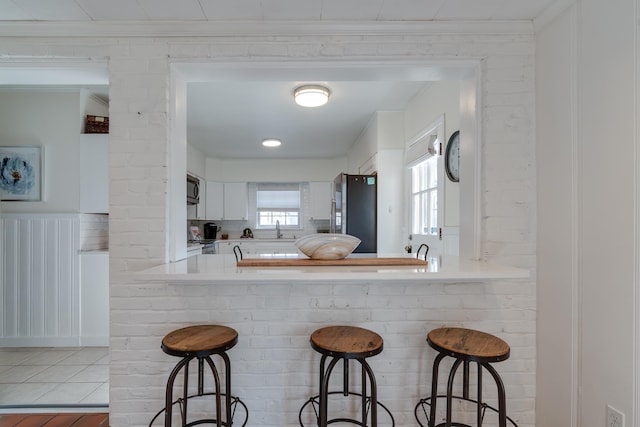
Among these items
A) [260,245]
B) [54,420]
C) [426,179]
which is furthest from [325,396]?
[260,245]

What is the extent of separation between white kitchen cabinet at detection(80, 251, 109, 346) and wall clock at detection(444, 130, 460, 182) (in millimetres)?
3272

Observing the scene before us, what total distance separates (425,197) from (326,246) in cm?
185

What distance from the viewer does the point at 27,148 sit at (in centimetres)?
286

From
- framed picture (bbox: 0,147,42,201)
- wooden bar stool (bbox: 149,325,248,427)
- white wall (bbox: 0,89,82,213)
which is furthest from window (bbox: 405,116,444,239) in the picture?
framed picture (bbox: 0,147,42,201)

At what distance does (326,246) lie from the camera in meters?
1.62

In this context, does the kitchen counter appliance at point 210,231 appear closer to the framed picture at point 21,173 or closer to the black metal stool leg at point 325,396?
the framed picture at point 21,173

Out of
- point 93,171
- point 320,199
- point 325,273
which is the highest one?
point 93,171

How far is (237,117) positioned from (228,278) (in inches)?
117

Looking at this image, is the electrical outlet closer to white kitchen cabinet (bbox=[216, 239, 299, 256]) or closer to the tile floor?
the tile floor

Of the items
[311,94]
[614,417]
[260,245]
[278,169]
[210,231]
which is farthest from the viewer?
[278,169]

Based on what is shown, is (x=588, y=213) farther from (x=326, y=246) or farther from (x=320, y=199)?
(x=320, y=199)

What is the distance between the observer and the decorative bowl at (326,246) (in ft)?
5.31

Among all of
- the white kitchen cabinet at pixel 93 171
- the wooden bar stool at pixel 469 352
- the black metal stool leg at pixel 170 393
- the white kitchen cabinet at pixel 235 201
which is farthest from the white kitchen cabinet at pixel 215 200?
the wooden bar stool at pixel 469 352

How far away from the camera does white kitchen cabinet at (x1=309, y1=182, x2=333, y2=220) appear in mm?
5879
